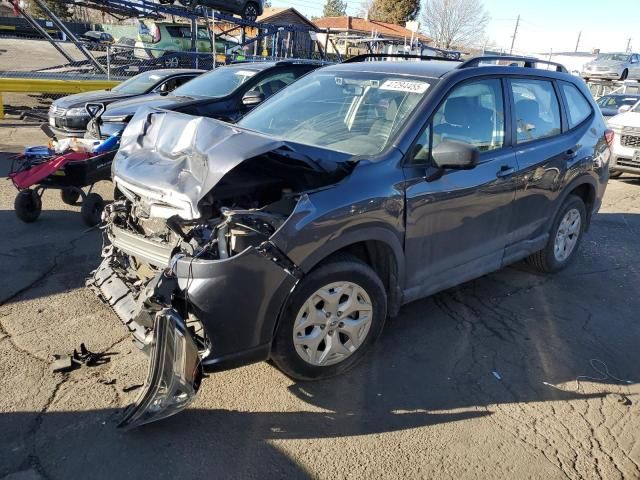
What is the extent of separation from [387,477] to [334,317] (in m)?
0.94

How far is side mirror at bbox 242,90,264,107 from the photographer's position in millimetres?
7021

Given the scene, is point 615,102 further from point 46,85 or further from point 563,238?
point 46,85

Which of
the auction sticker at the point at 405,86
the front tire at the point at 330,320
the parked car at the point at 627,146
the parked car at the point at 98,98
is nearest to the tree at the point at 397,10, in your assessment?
the parked car at the point at 627,146

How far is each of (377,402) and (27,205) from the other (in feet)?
15.8

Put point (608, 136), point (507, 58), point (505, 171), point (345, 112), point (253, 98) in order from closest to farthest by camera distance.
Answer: point (345, 112)
point (505, 171)
point (507, 58)
point (608, 136)
point (253, 98)

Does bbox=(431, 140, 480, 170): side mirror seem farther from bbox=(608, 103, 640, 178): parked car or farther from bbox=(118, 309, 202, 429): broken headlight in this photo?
bbox=(608, 103, 640, 178): parked car

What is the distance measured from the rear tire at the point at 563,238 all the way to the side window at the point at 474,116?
4.47 ft

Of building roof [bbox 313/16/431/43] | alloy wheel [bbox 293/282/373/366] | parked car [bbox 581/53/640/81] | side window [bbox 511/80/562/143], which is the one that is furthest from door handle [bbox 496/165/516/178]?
building roof [bbox 313/16/431/43]

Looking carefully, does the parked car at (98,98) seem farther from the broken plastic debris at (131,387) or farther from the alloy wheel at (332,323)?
the alloy wheel at (332,323)

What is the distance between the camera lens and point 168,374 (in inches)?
107

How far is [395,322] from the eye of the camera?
4.09m

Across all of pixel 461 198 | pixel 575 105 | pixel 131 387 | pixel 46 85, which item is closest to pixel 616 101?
pixel 575 105

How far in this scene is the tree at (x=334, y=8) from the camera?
86.9 meters

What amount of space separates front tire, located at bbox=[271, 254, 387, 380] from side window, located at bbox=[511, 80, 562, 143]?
1971 mm
